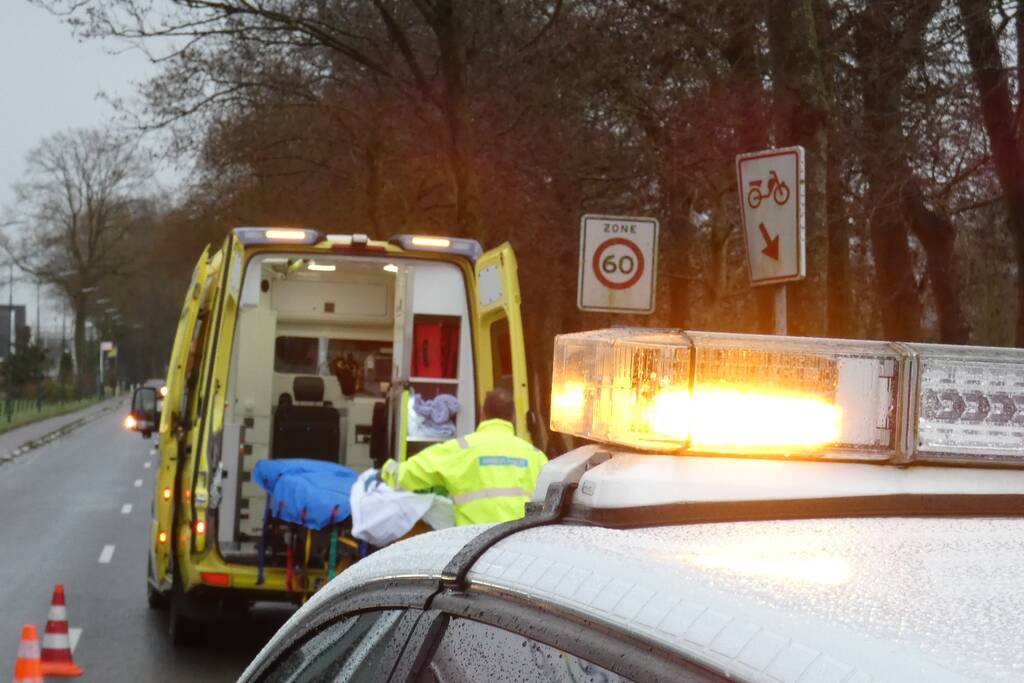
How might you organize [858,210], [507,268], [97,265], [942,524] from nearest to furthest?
[942,524] → [507,268] → [858,210] → [97,265]

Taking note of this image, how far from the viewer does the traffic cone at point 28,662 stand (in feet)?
25.2

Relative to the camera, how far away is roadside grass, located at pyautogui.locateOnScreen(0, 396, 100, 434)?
187 ft

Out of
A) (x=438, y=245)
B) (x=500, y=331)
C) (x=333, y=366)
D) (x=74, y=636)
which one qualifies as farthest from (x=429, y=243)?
(x=74, y=636)

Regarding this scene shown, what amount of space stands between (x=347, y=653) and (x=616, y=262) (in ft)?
31.3

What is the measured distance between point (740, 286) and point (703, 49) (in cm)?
1422

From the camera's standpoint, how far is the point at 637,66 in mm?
22562

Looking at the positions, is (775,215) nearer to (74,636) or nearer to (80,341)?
(74,636)

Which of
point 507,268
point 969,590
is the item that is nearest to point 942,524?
point 969,590

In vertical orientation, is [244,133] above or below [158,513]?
above

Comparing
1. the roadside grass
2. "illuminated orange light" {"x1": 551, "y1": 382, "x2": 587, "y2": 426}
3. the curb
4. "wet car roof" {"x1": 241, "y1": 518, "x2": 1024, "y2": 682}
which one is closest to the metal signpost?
"illuminated orange light" {"x1": 551, "y1": 382, "x2": 587, "y2": 426}

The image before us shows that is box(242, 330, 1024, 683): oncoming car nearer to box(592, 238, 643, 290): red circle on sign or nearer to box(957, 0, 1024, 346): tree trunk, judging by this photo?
box(592, 238, 643, 290): red circle on sign

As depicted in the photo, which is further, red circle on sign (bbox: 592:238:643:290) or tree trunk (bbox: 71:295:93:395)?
tree trunk (bbox: 71:295:93:395)

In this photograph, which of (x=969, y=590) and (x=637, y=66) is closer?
(x=969, y=590)

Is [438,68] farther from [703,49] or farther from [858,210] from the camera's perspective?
[858,210]
